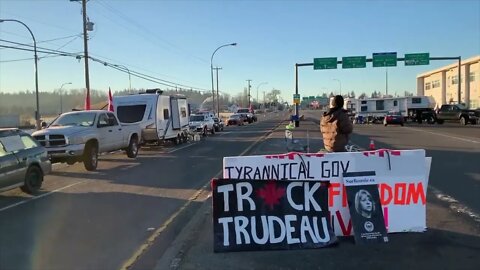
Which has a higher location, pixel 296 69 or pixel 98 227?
pixel 296 69

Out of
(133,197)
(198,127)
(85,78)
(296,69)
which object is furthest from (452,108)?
(133,197)

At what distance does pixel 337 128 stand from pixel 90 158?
10.4m

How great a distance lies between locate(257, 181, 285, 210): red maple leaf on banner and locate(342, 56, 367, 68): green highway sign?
54.2 m

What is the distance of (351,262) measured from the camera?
557 centimetres

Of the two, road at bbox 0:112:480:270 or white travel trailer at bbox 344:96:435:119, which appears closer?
road at bbox 0:112:480:270

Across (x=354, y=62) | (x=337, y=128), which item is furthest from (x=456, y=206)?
(x=354, y=62)

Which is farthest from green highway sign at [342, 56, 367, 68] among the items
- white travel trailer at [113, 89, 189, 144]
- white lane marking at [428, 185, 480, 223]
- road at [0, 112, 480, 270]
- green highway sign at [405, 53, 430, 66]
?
white lane marking at [428, 185, 480, 223]

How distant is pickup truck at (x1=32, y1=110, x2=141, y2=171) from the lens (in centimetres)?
1555

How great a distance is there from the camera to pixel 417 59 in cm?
5700

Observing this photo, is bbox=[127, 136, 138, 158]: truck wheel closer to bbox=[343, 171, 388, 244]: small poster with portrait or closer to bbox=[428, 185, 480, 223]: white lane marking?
bbox=[428, 185, 480, 223]: white lane marking

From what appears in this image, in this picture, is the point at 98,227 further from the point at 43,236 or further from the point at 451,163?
the point at 451,163

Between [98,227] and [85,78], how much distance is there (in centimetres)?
2738

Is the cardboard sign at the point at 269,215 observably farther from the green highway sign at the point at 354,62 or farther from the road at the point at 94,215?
the green highway sign at the point at 354,62

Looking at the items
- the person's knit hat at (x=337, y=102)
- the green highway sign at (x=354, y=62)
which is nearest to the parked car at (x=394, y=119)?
the green highway sign at (x=354, y=62)
